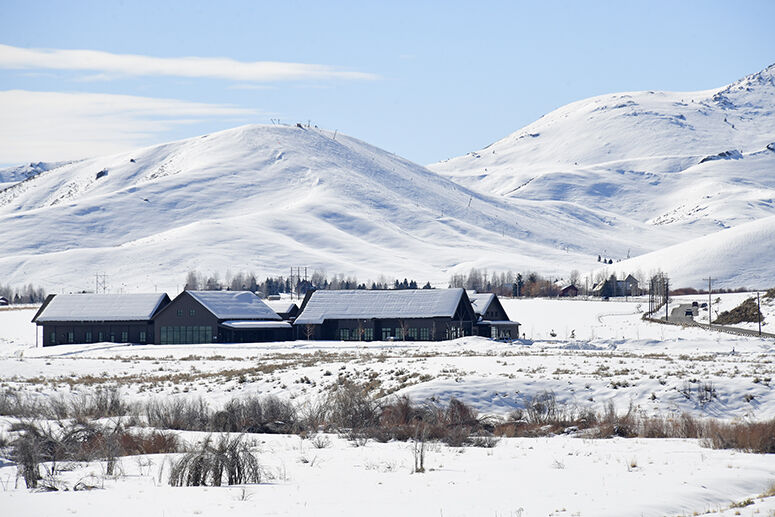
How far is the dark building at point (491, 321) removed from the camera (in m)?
87.9

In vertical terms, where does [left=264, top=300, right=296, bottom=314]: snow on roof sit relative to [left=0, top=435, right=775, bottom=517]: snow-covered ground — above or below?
above

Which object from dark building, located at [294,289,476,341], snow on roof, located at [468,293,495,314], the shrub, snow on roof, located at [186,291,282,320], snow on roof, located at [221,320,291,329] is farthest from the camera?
snow on roof, located at [468,293,495,314]

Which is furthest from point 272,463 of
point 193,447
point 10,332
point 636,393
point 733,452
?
point 10,332

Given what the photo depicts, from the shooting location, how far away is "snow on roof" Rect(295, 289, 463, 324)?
8319 centimetres

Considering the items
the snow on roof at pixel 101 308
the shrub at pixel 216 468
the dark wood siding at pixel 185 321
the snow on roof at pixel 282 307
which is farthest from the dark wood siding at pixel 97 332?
the shrub at pixel 216 468

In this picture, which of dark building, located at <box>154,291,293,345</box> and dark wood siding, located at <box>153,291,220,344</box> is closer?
dark building, located at <box>154,291,293,345</box>

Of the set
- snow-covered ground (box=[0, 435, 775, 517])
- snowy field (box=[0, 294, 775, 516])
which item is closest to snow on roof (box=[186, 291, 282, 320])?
snowy field (box=[0, 294, 775, 516])

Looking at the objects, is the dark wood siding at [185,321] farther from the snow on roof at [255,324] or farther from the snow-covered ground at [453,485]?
the snow-covered ground at [453,485]

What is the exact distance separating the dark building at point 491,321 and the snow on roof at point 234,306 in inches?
741

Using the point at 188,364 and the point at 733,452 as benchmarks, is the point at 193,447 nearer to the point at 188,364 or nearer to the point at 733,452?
Answer: the point at 733,452

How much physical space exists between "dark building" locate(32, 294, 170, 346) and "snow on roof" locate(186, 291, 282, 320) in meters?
4.98

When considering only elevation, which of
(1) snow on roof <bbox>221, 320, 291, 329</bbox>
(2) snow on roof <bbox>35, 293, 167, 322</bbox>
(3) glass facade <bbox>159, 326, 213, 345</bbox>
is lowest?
(3) glass facade <bbox>159, 326, 213, 345</bbox>

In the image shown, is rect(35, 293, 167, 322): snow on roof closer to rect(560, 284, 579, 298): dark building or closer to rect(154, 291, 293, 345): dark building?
rect(154, 291, 293, 345): dark building

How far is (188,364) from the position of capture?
2162 inches
